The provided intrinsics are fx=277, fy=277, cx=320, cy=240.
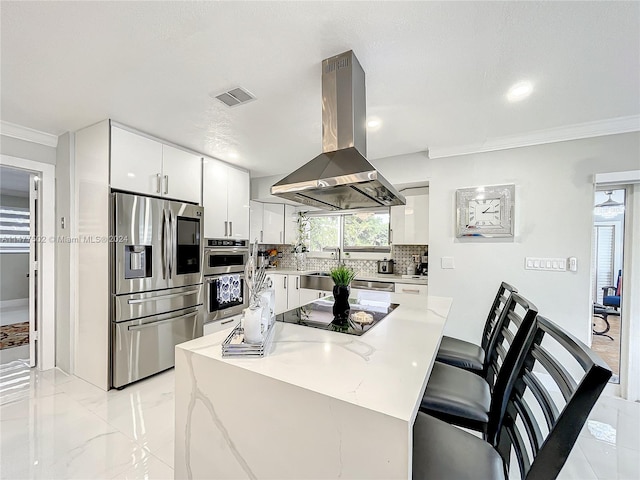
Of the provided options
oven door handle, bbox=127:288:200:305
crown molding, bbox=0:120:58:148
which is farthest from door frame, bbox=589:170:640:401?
crown molding, bbox=0:120:58:148

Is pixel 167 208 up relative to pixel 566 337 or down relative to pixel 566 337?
up

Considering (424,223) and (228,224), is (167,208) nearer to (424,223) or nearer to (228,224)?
(228,224)

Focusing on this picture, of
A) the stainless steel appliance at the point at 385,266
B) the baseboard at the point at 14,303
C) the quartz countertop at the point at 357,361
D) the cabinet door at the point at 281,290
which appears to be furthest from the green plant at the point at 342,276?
the baseboard at the point at 14,303

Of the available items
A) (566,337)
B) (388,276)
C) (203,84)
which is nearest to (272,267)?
(388,276)

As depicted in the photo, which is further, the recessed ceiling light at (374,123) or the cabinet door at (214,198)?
the cabinet door at (214,198)

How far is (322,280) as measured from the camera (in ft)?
13.6

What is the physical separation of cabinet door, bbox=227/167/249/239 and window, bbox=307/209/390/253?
1.35 m

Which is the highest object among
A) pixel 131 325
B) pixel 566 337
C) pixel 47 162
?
pixel 47 162

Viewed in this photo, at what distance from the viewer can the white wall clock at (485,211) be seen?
8.97 ft

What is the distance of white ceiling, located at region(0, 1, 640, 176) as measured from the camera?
1.32 m

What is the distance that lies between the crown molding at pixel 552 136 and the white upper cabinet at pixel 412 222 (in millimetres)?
650

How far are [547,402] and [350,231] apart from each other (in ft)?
12.3

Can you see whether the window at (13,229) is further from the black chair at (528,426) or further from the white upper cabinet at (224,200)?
the black chair at (528,426)

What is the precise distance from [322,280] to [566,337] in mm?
3401
